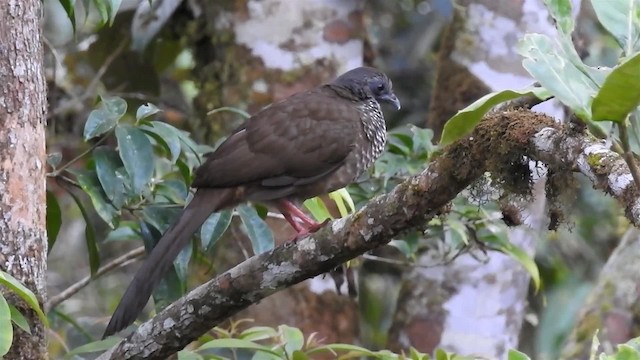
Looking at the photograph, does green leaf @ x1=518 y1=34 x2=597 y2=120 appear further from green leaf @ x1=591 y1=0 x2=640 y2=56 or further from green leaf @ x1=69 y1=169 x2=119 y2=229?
green leaf @ x1=69 y1=169 x2=119 y2=229

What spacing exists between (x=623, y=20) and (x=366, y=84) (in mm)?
2553

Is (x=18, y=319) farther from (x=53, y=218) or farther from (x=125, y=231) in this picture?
(x=125, y=231)

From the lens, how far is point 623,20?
1.86m

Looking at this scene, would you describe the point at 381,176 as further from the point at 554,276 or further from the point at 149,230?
the point at 554,276

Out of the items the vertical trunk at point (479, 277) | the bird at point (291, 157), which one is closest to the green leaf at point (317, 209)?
the bird at point (291, 157)

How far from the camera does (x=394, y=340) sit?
4.94m

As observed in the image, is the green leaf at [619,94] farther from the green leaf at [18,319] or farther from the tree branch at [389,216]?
the green leaf at [18,319]

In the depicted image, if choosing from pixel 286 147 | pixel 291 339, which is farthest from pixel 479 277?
pixel 291 339

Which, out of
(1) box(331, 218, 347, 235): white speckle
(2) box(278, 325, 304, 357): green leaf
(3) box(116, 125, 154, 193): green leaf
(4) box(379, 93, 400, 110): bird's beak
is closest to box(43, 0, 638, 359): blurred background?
(4) box(379, 93, 400, 110): bird's beak

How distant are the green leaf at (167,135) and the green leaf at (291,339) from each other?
2.17 feet

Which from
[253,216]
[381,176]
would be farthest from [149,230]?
[381,176]

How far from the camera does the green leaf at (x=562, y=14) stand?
1932mm

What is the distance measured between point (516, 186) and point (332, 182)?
127cm

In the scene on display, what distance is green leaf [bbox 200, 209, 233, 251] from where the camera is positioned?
337cm
